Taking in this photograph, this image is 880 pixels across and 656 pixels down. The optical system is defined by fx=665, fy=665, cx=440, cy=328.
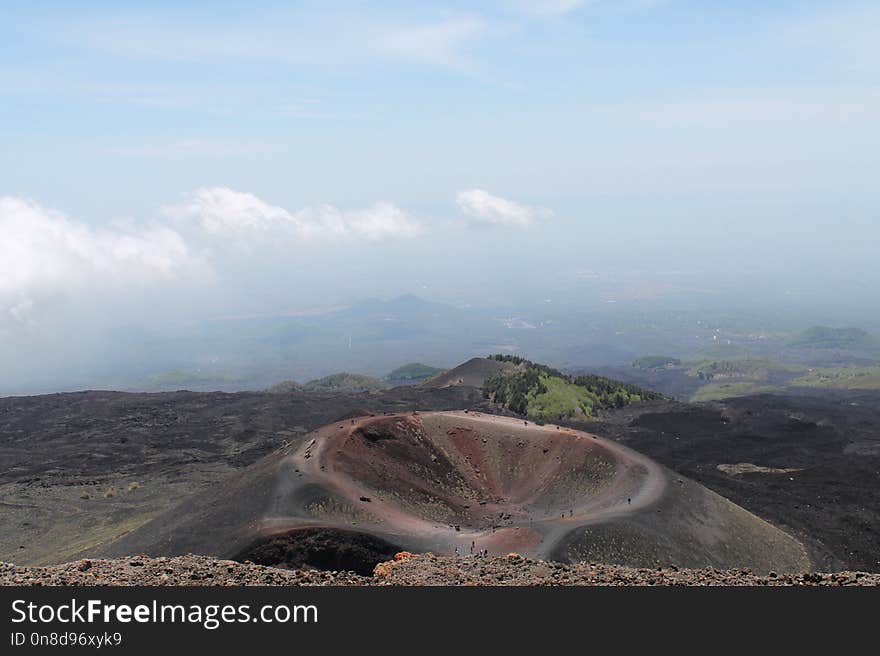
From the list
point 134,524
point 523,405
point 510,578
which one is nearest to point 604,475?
point 510,578

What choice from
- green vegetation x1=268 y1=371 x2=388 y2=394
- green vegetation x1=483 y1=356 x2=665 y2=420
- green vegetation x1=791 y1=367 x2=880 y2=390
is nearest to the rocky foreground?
green vegetation x1=483 y1=356 x2=665 y2=420

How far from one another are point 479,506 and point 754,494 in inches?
880

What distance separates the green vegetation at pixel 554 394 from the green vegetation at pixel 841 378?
61.4 metres

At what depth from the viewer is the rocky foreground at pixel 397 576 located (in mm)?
18094

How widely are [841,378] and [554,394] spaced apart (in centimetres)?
9916

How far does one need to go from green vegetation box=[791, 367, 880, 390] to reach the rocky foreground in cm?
12894

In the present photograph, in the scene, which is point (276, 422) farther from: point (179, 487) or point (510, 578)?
point (510, 578)

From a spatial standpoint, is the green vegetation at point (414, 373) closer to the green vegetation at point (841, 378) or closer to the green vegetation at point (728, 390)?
the green vegetation at point (728, 390)

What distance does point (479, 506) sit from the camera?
3862cm

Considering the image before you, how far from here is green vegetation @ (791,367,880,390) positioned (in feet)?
431

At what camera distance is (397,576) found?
2088cm

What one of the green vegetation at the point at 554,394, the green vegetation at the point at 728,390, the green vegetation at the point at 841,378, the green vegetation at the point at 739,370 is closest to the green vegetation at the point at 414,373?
the green vegetation at the point at 728,390

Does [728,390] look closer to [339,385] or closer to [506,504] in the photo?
[339,385]

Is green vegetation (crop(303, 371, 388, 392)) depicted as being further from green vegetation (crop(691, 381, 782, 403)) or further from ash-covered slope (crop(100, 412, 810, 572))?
ash-covered slope (crop(100, 412, 810, 572))
